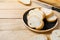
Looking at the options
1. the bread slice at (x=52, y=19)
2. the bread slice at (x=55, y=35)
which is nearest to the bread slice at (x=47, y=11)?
the bread slice at (x=52, y=19)

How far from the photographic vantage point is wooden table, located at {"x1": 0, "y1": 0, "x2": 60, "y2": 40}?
0.99 metres

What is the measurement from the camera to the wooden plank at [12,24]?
1.04 m

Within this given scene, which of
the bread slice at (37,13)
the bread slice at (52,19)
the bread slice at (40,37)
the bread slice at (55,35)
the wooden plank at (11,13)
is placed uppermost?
the bread slice at (37,13)

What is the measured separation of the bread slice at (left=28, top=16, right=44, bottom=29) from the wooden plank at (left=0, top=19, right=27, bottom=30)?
0.22 ft

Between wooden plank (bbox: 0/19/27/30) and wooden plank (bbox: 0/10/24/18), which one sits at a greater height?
wooden plank (bbox: 0/10/24/18)

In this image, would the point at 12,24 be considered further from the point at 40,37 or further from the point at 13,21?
the point at 40,37

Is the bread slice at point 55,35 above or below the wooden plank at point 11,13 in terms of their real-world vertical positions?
below

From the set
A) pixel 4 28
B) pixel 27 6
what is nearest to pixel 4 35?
pixel 4 28

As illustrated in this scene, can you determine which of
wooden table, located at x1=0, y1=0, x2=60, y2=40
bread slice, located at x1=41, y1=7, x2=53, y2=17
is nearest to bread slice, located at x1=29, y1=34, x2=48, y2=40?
wooden table, located at x1=0, y1=0, x2=60, y2=40

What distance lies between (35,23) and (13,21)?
18 cm

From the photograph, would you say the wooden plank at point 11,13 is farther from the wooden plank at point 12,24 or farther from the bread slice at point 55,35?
the bread slice at point 55,35

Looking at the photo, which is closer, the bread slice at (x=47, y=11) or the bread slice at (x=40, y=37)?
the bread slice at (x=40, y=37)

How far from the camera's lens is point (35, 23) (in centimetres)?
100

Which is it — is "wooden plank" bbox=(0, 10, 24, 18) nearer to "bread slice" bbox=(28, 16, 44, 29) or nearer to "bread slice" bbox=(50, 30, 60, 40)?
"bread slice" bbox=(28, 16, 44, 29)
